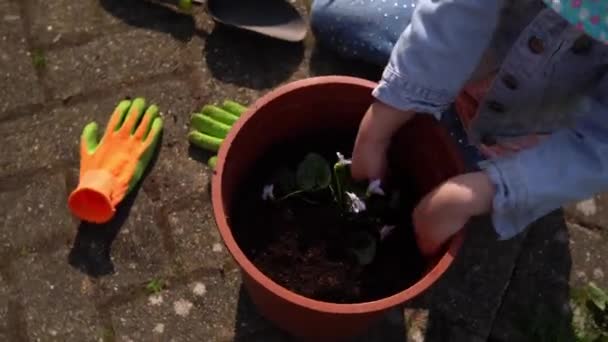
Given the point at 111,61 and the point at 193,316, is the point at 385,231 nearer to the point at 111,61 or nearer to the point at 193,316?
the point at 193,316

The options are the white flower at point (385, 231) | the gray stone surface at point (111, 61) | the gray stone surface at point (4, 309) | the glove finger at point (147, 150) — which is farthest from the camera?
the gray stone surface at point (111, 61)

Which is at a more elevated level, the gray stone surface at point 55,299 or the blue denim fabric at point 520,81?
the blue denim fabric at point 520,81

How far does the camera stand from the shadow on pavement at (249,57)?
66.7 inches

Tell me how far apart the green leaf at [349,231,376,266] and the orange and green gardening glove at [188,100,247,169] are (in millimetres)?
444

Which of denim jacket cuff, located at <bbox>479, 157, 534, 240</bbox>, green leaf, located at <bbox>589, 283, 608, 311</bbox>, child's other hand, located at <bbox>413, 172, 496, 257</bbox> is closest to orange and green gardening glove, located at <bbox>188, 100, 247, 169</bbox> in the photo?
child's other hand, located at <bbox>413, 172, 496, 257</bbox>

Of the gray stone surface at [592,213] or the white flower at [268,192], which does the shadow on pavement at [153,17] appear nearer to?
the white flower at [268,192]

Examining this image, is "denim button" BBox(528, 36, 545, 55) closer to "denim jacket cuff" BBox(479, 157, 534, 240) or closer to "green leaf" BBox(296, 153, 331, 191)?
"denim jacket cuff" BBox(479, 157, 534, 240)

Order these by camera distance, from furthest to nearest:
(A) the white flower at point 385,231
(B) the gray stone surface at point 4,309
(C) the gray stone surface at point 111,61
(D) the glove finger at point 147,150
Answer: (C) the gray stone surface at point 111,61
(D) the glove finger at point 147,150
(B) the gray stone surface at point 4,309
(A) the white flower at point 385,231

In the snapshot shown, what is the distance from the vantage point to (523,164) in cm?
100

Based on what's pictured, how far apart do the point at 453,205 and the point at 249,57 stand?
82cm

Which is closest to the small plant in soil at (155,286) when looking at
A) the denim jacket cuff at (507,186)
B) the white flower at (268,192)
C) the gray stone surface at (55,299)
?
the gray stone surface at (55,299)

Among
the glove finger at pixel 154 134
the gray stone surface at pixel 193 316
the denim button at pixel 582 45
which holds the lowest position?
the gray stone surface at pixel 193 316

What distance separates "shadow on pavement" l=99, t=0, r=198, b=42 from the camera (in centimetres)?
173

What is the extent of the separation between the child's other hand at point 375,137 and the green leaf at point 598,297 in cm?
61
